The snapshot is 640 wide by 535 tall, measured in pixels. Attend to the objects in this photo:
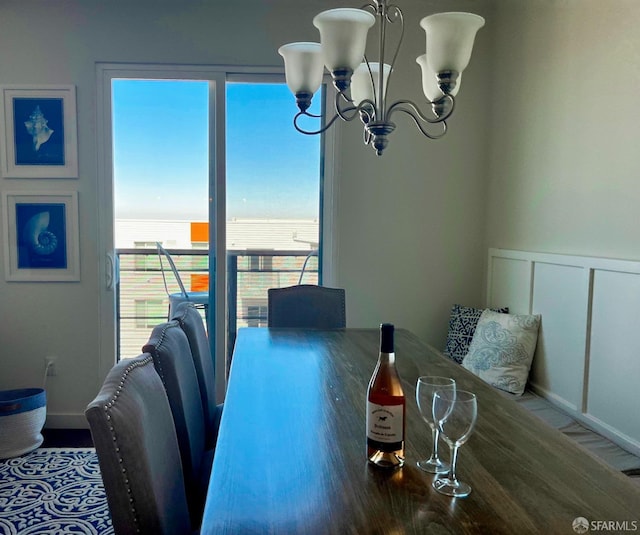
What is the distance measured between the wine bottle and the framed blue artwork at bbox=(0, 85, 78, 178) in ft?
9.24

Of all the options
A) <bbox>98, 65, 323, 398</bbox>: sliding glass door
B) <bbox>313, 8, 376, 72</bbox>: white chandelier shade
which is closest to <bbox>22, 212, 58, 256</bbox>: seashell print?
<bbox>98, 65, 323, 398</bbox>: sliding glass door

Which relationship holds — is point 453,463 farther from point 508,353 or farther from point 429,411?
point 508,353

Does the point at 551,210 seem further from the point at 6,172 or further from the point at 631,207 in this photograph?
the point at 6,172

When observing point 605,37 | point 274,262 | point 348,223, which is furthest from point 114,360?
point 605,37

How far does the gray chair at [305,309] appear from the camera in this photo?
8.88 ft

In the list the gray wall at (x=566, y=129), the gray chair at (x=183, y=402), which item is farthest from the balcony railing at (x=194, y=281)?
the gray chair at (x=183, y=402)

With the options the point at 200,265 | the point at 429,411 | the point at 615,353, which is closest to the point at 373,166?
the point at 200,265

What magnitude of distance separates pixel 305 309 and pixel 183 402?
48.5 inches

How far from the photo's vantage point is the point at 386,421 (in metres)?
1.09

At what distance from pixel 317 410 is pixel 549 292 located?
5.51 feet

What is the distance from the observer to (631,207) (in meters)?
2.05

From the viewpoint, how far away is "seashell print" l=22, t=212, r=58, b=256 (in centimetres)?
321

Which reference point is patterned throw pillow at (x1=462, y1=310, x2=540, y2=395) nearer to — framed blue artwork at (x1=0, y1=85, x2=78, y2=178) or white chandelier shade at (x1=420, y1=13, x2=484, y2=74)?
white chandelier shade at (x1=420, y1=13, x2=484, y2=74)

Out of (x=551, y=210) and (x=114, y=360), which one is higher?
(x=551, y=210)
